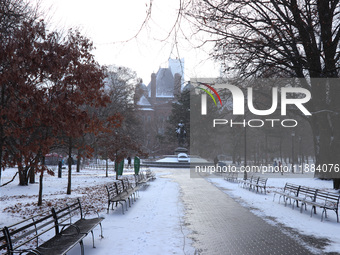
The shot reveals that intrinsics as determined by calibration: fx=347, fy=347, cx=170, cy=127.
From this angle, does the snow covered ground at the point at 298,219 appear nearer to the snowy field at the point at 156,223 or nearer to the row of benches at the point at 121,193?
the snowy field at the point at 156,223

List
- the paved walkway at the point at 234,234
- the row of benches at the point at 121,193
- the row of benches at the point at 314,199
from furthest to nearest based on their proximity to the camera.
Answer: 1. the row of benches at the point at 121,193
2. the row of benches at the point at 314,199
3. the paved walkway at the point at 234,234

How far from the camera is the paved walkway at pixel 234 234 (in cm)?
675

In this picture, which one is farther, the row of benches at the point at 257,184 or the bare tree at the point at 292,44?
the row of benches at the point at 257,184

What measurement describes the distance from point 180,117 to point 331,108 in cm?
5149

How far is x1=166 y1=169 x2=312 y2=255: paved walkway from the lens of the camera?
6.75m

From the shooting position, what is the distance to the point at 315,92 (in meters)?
15.8

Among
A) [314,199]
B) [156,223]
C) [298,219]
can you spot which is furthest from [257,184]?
[156,223]

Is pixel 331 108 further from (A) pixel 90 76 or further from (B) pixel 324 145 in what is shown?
(A) pixel 90 76

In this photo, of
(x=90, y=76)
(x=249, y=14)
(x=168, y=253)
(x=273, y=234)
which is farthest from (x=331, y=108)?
(x=168, y=253)

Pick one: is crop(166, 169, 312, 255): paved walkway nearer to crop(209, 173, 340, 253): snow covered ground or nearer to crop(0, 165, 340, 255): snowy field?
crop(0, 165, 340, 255): snowy field

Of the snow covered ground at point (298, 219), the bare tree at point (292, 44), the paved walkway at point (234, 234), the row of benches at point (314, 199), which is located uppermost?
the bare tree at point (292, 44)

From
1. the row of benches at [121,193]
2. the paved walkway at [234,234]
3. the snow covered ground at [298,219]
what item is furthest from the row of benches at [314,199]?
the row of benches at [121,193]

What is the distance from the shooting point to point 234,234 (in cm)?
807

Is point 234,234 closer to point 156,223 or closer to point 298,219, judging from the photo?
point 156,223
